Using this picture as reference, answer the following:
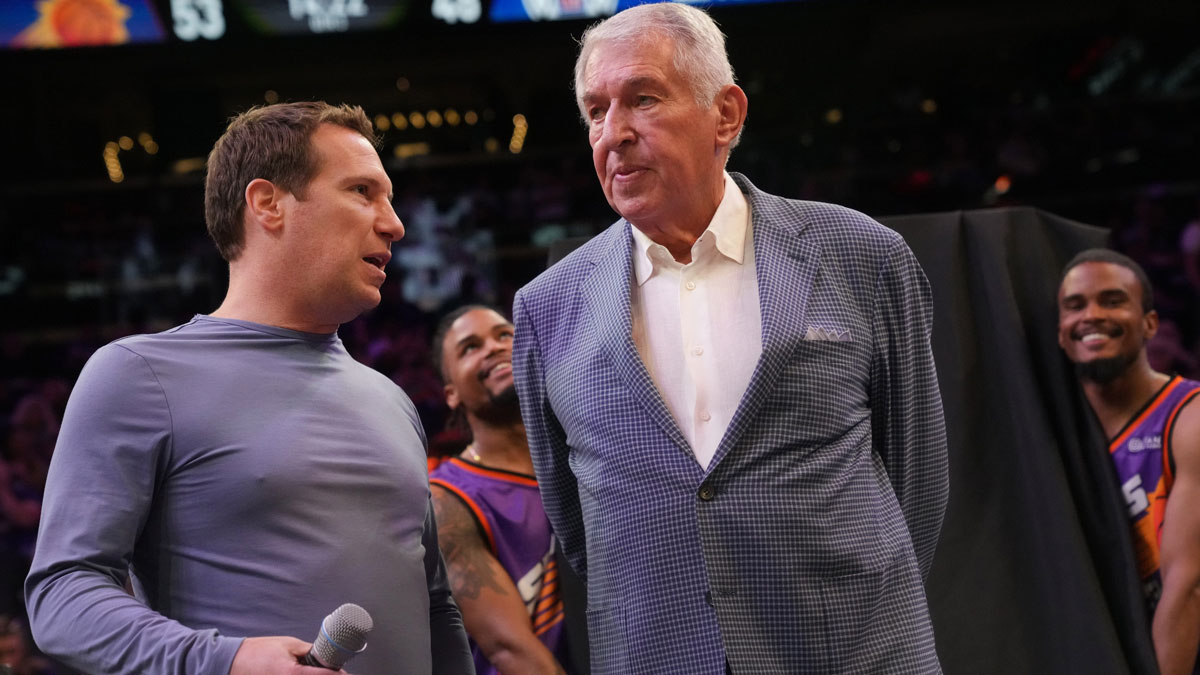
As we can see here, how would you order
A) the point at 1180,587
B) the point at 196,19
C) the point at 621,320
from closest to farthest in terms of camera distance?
the point at 621,320 → the point at 1180,587 → the point at 196,19

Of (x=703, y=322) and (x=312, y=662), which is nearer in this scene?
(x=312, y=662)

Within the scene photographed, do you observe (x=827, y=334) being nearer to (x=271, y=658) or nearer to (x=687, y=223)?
(x=687, y=223)

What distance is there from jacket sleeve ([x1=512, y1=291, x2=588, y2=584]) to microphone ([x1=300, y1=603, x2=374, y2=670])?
0.63 m

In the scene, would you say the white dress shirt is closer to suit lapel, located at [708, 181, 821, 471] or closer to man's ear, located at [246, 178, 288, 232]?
suit lapel, located at [708, 181, 821, 471]

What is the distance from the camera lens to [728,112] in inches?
68.2

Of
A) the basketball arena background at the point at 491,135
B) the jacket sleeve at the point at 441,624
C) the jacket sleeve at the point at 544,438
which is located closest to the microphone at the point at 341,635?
the jacket sleeve at the point at 441,624

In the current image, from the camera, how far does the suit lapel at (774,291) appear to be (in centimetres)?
150

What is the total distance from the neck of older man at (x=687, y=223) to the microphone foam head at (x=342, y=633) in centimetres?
74

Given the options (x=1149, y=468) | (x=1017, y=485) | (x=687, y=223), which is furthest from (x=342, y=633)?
(x=1149, y=468)

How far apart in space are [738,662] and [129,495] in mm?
727

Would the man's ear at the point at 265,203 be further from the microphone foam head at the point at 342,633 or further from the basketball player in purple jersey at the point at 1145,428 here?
the basketball player in purple jersey at the point at 1145,428

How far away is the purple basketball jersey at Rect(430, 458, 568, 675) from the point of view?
218cm

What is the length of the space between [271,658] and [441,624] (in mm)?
425

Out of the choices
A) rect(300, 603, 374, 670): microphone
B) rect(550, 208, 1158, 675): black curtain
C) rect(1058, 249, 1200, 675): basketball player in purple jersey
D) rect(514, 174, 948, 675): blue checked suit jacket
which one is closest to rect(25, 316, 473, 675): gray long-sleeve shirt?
rect(300, 603, 374, 670): microphone
